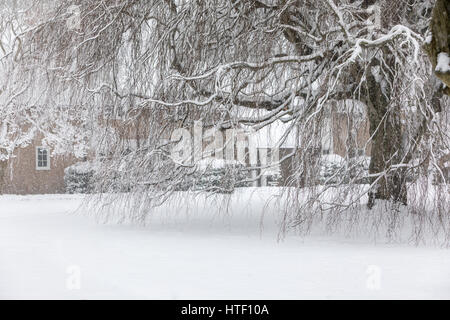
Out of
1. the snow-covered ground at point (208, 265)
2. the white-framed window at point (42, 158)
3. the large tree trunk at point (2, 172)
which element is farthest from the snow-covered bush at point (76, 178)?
the snow-covered ground at point (208, 265)

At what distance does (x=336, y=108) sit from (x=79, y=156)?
57.0 ft

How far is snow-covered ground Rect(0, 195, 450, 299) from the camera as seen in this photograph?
6211 mm

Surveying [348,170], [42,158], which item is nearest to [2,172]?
[42,158]

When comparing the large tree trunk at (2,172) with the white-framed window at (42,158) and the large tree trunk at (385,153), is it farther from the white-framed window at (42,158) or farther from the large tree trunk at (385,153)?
the large tree trunk at (385,153)

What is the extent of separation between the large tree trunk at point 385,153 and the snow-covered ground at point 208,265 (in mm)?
753

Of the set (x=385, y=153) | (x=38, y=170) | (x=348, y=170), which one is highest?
(x=38, y=170)

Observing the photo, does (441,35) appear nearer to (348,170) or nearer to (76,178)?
(348,170)

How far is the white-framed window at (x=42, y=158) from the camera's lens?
2622 centimetres

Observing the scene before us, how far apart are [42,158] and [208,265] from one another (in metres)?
20.0

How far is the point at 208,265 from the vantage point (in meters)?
7.80

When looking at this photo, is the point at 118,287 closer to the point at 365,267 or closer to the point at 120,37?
the point at 365,267

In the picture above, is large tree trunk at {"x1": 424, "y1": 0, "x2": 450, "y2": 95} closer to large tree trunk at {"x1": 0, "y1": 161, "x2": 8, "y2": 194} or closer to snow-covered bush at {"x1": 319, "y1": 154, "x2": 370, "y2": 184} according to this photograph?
snow-covered bush at {"x1": 319, "y1": 154, "x2": 370, "y2": 184}
